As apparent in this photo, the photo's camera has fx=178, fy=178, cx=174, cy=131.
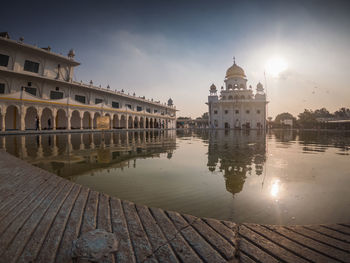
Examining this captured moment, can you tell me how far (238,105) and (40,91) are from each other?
47144 mm

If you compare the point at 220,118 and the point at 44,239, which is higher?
the point at 220,118

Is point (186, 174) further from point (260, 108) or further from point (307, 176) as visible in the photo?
point (260, 108)

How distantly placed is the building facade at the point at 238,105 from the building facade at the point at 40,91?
1284 inches

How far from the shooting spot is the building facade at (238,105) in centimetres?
5200

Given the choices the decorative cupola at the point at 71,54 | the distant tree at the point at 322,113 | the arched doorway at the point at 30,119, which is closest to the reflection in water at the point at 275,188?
the arched doorway at the point at 30,119

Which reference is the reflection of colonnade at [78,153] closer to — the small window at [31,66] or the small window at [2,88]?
the small window at [2,88]

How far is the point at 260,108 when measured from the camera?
52.1 metres

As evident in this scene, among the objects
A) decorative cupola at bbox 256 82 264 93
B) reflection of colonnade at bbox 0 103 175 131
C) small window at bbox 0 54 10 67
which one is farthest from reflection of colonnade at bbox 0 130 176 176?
decorative cupola at bbox 256 82 264 93

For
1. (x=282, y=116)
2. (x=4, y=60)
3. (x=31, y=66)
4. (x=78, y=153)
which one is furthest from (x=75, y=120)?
(x=282, y=116)

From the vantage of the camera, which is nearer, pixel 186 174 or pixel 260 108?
pixel 186 174

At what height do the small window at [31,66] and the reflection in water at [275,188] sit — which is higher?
the small window at [31,66]

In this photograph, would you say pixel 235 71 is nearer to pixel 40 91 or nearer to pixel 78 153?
pixel 40 91

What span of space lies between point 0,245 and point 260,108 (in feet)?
189

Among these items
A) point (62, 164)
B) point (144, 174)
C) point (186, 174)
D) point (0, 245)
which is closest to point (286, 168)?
point (186, 174)
